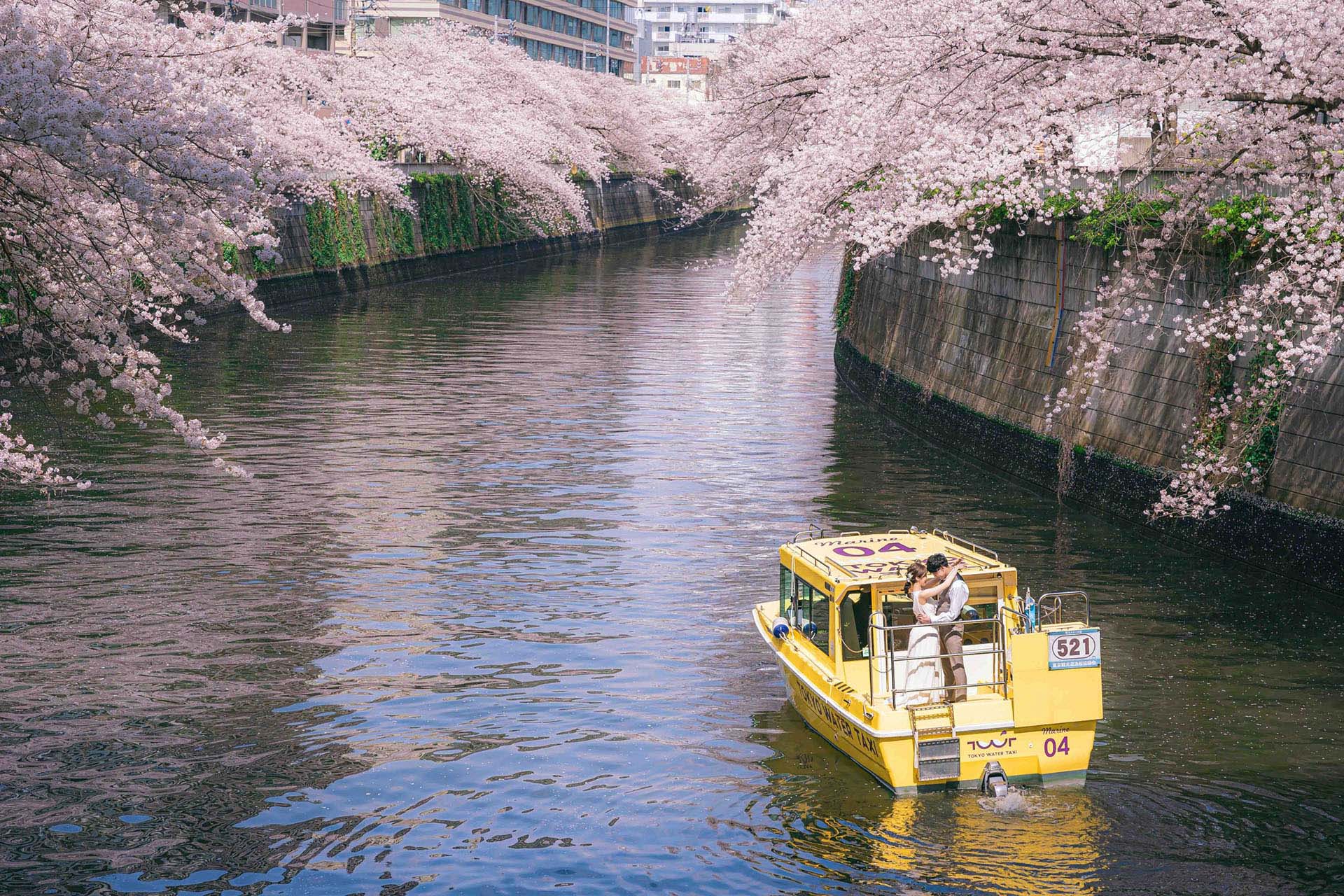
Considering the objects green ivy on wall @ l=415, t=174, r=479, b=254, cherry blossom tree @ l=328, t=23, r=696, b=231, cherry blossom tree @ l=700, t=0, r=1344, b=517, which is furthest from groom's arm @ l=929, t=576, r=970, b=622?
green ivy on wall @ l=415, t=174, r=479, b=254

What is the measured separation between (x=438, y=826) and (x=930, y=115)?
12.8 metres

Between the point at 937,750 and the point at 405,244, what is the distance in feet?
169

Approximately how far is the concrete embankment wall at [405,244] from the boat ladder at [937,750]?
3936cm

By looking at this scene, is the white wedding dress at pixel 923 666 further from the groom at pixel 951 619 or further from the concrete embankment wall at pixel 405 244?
the concrete embankment wall at pixel 405 244

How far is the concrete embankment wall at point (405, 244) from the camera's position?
52.5 meters

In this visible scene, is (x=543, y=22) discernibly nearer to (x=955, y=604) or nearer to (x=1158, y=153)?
(x=1158, y=153)

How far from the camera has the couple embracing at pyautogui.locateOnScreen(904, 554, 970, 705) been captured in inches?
544

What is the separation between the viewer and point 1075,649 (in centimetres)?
1341

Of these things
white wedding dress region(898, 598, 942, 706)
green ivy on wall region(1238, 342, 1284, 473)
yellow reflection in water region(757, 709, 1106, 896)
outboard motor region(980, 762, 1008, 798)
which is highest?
green ivy on wall region(1238, 342, 1284, 473)

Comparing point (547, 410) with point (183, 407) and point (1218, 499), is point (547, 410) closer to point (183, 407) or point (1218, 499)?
point (183, 407)

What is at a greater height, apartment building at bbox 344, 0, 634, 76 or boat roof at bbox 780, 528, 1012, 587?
apartment building at bbox 344, 0, 634, 76

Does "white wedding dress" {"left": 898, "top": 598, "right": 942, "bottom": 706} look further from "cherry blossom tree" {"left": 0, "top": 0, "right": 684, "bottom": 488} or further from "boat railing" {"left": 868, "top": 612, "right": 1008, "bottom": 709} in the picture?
"cherry blossom tree" {"left": 0, "top": 0, "right": 684, "bottom": 488}

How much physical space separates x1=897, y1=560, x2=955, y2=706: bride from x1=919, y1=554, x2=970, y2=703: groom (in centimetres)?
5

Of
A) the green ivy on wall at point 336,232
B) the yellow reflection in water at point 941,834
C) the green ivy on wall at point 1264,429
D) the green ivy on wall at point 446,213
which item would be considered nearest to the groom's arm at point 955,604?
the yellow reflection in water at point 941,834
